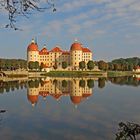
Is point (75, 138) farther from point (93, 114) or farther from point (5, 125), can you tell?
point (93, 114)

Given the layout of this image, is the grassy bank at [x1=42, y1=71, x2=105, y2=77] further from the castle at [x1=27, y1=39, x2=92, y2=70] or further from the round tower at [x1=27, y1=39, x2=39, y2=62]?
the round tower at [x1=27, y1=39, x2=39, y2=62]

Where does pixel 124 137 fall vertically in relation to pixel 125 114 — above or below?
above

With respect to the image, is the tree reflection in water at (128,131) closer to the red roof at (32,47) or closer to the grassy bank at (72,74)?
the grassy bank at (72,74)

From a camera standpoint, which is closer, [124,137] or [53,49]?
[124,137]

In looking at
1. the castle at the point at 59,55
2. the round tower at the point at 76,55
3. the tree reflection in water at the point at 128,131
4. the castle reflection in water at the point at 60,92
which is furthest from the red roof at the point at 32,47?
the tree reflection in water at the point at 128,131

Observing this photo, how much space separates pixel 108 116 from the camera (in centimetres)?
998

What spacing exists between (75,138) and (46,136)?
71cm

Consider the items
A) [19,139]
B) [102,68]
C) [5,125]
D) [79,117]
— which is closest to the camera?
[19,139]

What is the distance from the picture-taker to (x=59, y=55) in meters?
58.5

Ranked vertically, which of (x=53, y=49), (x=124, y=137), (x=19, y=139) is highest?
(x=53, y=49)

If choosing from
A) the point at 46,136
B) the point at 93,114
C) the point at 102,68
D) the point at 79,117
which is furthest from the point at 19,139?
the point at 102,68

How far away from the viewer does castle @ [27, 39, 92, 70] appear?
56.4 meters

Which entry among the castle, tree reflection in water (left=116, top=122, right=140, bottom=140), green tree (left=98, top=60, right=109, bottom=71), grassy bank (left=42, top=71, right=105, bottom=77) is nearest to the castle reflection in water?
tree reflection in water (left=116, top=122, right=140, bottom=140)

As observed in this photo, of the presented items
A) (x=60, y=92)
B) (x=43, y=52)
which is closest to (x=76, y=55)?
(x=43, y=52)
